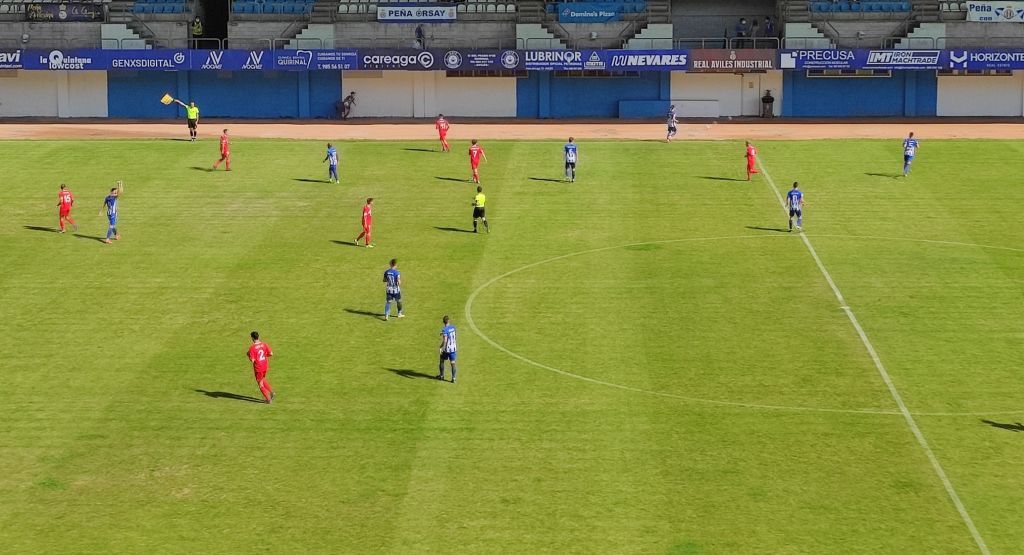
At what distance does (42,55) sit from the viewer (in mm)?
83938

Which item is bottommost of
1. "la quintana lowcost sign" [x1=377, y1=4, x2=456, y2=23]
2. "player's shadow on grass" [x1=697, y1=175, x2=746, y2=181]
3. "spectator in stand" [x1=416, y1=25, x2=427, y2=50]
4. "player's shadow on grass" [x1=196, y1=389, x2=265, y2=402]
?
"player's shadow on grass" [x1=196, y1=389, x2=265, y2=402]

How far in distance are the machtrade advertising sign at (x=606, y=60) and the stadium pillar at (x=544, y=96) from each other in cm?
239

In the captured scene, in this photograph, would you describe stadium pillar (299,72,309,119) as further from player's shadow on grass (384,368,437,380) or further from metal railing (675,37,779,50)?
player's shadow on grass (384,368,437,380)

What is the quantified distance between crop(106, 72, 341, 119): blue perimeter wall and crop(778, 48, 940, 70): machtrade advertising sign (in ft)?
86.7

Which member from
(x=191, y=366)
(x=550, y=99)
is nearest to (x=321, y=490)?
(x=191, y=366)

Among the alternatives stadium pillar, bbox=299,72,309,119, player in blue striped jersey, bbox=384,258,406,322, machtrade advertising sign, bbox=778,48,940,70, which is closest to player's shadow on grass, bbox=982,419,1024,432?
player in blue striped jersey, bbox=384,258,406,322

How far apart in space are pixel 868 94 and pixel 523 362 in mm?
47732

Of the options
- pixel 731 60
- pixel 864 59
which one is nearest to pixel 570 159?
pixel 731 60

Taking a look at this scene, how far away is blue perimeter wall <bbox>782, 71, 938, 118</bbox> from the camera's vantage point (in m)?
84.8

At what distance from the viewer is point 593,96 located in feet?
281

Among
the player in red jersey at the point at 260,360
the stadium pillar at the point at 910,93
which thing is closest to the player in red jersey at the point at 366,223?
the player in red jersey at the point at 260,360

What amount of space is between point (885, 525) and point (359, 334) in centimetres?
1893

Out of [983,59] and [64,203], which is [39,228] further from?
[983,59]

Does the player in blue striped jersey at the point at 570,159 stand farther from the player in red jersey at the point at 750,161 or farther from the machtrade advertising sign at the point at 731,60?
the machtrade advertising sign at the point at 731,60
